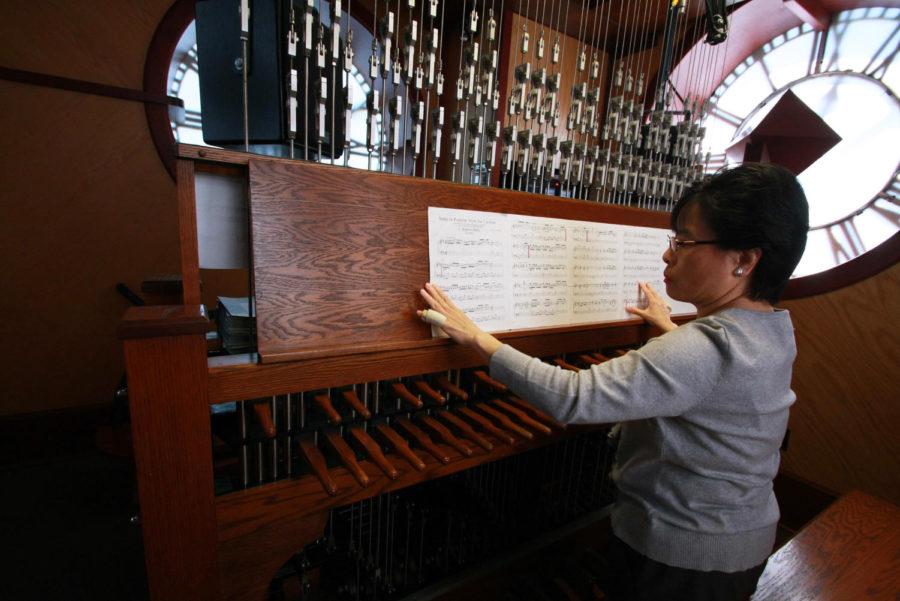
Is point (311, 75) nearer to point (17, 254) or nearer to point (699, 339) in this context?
point (699, 339)

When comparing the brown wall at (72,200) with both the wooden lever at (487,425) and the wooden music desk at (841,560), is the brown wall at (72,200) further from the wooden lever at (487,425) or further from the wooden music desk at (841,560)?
the wooden music desk at (841,560)

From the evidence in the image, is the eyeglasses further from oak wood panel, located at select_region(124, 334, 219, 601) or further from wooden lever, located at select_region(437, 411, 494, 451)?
oak wood panel, located at select_region(124, 334, 219, 601)

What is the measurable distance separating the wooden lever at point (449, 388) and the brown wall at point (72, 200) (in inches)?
92.4

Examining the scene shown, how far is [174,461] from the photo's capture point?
2.77 feet

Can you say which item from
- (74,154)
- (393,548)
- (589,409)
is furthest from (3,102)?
(589,409)

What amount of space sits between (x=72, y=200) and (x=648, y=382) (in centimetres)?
309

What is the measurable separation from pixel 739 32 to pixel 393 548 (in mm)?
3655

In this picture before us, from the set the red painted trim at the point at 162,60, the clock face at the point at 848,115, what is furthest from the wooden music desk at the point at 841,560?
the red painted trim at the point at 162,60

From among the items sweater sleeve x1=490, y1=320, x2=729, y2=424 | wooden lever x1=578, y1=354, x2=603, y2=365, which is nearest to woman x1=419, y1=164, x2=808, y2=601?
sweater sleeve x1=490, y1=320, x2=729, y2=424

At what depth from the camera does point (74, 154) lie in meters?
2.38

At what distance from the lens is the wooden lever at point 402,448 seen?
102 cm

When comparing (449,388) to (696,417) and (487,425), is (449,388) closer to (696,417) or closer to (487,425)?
(487,425)

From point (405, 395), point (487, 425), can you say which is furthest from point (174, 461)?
point (487, 425)

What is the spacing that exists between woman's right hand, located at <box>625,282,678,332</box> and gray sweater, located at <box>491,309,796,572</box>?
0.64m
